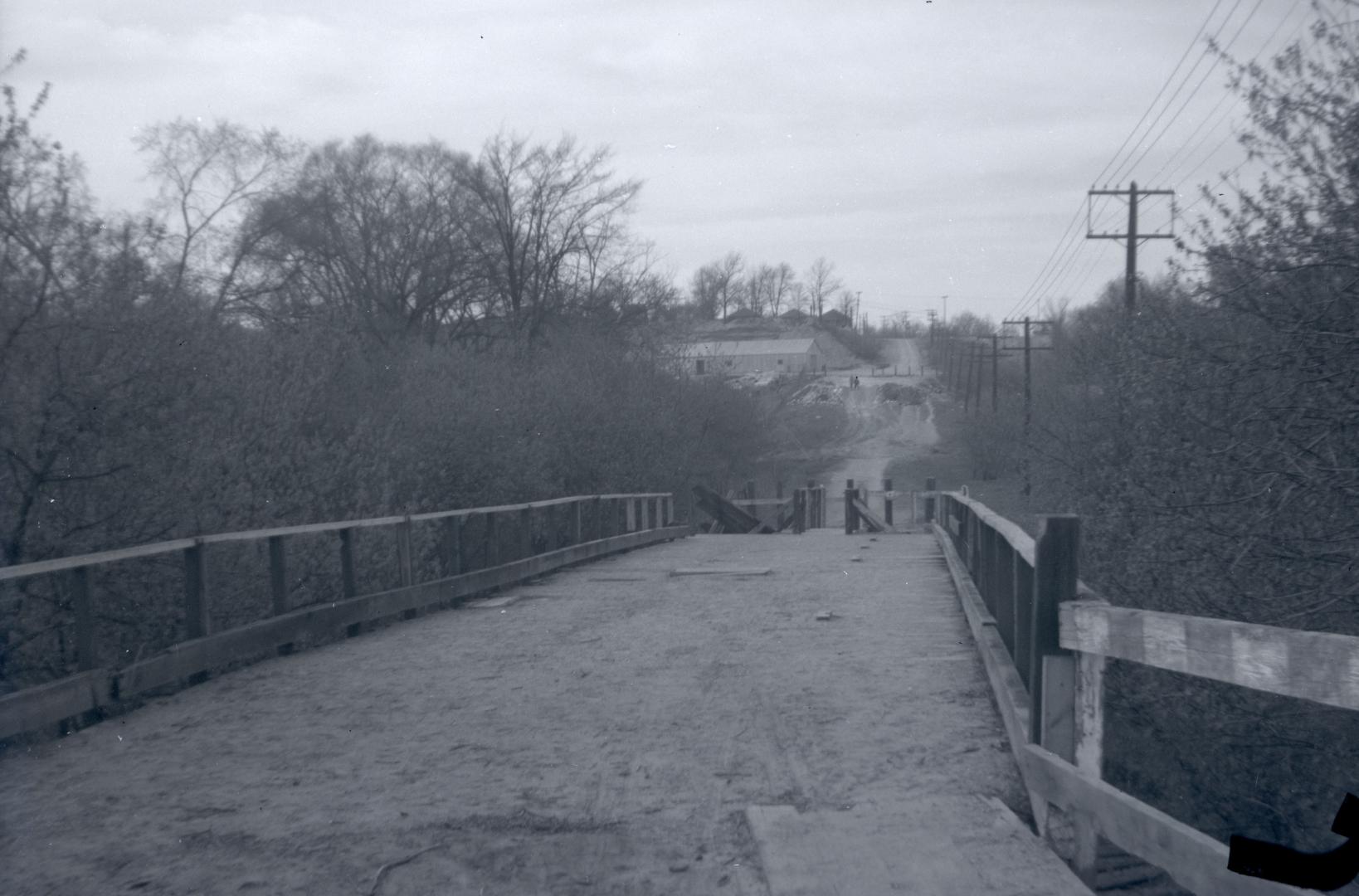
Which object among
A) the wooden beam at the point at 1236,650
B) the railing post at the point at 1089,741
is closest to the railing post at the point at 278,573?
the railing post at the point at 1089,741

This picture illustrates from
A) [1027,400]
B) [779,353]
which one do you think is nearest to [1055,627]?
[1027,400]

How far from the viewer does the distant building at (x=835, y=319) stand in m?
134

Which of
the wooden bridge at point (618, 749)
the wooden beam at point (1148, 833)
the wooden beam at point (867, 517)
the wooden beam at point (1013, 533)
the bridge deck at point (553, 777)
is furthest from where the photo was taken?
the wooden beam at point (867, 517)

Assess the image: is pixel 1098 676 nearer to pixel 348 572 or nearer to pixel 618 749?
pixel 618 749

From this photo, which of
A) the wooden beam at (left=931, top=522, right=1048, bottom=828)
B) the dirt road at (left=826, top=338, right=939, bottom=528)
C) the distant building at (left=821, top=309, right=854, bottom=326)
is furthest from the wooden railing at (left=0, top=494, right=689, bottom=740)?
the distant building at (left=821, top=309, right=854, bottom=326)

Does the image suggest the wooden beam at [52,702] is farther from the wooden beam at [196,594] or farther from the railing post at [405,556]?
the railing post at [405,556]

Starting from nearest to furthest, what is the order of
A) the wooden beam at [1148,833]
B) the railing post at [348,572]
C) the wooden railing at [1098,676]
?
the wooden railing at [1098,676]
the wooden beam at [1148,833]
the railing post at [348,572]

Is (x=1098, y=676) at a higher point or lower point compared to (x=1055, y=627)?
→ lower

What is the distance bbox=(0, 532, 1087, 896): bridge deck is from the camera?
14.5 ft

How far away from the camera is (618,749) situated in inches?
242

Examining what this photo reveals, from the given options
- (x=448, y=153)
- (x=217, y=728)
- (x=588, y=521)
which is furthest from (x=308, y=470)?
(x=448, y=153)

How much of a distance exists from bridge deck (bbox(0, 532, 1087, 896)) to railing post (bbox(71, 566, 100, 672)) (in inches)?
14.8

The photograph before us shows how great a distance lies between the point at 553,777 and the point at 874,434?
8346 centimetres

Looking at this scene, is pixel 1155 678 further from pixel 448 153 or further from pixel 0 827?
pixel 448 153
